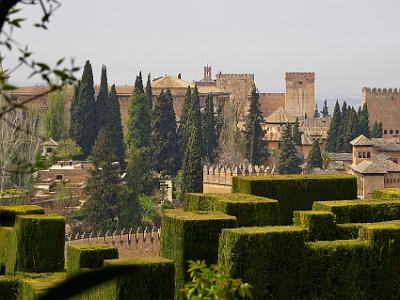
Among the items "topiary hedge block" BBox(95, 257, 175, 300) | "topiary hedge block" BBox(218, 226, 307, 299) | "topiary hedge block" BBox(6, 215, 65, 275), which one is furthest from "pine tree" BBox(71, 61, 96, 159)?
"topiary hedge block" BBox(95, 257, 175, 300)

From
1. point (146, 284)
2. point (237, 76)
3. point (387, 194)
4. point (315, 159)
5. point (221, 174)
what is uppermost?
point (237, 76)

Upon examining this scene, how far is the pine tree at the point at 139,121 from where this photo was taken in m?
75.1

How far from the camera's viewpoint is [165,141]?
7256cm

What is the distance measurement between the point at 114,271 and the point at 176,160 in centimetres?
6842

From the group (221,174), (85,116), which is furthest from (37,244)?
(85,116)

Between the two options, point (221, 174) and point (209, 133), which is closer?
point (221, 174)

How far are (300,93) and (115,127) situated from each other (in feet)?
179

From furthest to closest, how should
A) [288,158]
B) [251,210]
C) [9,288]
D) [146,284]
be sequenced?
1. [288,158]
2. [251,210]
3. [9,288]
4. [146,284]

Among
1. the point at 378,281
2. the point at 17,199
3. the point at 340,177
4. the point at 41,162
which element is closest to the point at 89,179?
the point at 17,199

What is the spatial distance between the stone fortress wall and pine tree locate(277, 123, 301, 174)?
35.3 meters

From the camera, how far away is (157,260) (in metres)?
14.7

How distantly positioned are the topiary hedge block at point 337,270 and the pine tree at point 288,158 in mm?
53201

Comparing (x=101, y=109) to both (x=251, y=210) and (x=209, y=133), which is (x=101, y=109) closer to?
(x=209, y=133)

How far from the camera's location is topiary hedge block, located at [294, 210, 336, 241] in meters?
16.5
